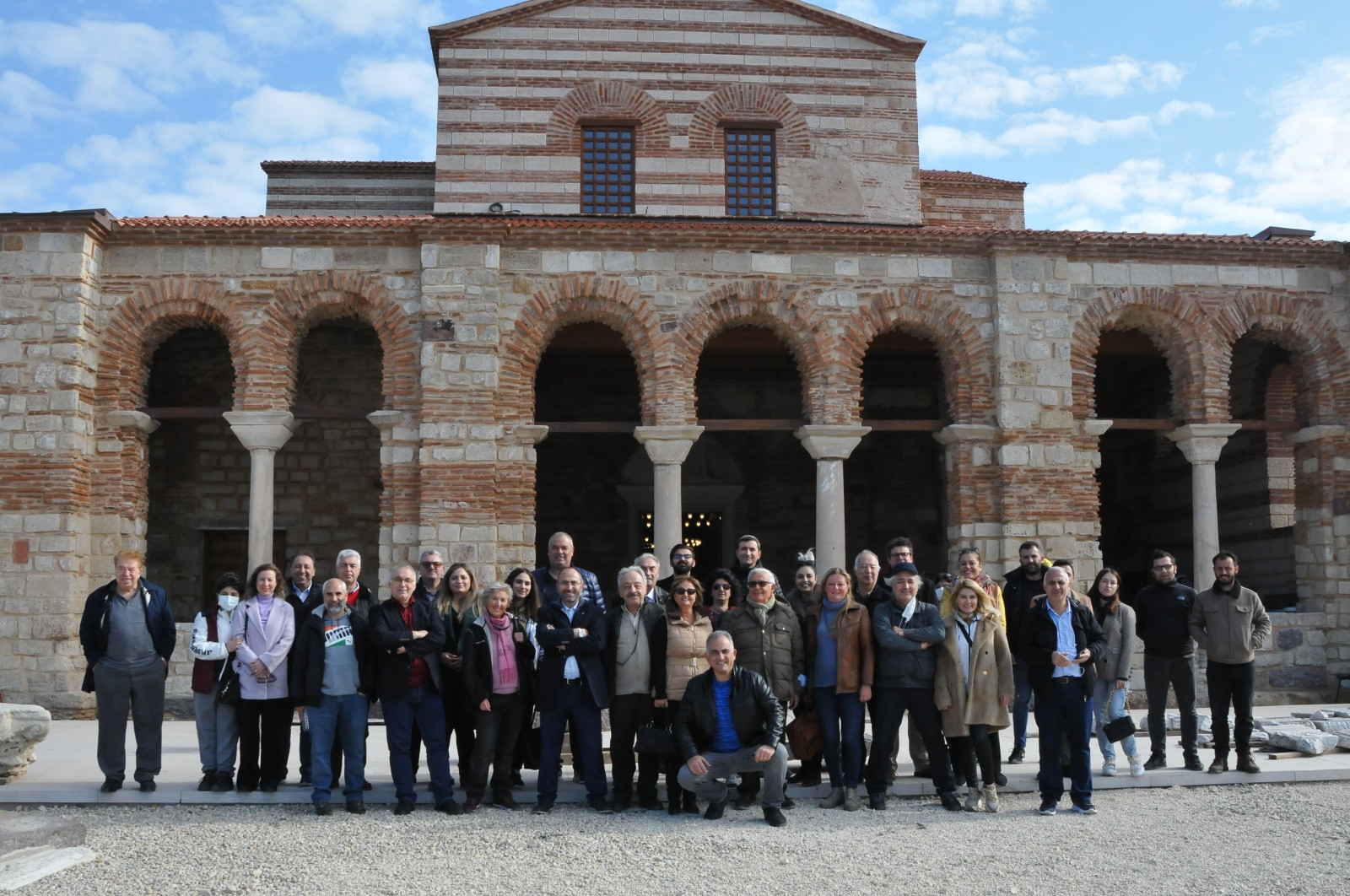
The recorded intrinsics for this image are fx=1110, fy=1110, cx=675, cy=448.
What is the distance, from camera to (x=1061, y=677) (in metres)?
7.67

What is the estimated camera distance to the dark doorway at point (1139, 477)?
703 inches

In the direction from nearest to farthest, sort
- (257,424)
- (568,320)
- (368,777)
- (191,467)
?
(368,777) → (257,424) → (568,320) → (191,467)

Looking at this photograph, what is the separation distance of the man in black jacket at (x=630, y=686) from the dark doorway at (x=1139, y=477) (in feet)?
39.1

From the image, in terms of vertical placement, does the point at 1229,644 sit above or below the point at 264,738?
above

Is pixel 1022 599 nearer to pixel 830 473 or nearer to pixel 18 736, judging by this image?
pixel 830 473

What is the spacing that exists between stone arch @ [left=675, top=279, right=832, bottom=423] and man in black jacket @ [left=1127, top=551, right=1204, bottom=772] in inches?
210

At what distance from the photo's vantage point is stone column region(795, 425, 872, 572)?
13.5m

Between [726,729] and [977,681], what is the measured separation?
178 centimetres

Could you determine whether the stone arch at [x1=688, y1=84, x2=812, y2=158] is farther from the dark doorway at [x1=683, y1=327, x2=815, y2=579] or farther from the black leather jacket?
the black leather jacket

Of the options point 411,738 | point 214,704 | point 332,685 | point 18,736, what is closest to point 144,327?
point 18,736

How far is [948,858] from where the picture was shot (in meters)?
6.42

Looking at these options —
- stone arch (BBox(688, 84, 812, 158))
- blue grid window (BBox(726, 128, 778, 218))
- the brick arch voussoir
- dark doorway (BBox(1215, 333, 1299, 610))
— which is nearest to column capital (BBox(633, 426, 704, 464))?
the brick arch voussoir

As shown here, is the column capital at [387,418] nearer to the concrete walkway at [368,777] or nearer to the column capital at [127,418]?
the column capital at [127,418]

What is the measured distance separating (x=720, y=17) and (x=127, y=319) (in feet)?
32.4
